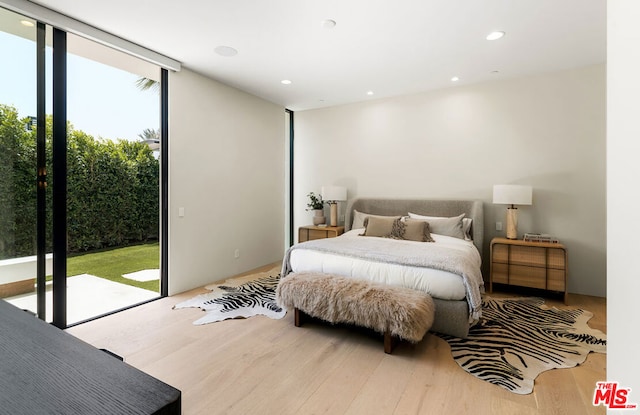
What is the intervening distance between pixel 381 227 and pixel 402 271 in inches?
56.0

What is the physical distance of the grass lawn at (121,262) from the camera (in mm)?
3524

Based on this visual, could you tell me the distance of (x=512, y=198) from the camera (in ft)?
11.7

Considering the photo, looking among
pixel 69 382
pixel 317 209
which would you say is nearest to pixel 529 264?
pixel 317 209

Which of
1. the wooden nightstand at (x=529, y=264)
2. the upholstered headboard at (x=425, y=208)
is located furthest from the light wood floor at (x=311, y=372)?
the upholstered headboard at (x=425, y=208)

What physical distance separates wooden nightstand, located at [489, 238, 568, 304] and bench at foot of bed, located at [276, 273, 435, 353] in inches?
71.8

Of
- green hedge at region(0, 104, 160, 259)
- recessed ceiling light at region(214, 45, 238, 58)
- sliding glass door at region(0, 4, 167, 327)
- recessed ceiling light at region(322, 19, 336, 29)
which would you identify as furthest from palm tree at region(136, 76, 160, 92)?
recessed ceiling light at region(322, 19, 336, 29)

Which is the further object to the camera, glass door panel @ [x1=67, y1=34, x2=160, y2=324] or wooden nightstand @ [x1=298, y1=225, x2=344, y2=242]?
wooden nightstand @ [x1=298, y1=225, x2=344, y2=242]

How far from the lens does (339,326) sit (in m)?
2.77

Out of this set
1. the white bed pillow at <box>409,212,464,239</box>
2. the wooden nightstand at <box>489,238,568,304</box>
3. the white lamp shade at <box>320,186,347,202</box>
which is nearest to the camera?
the wooden nightstand at <box>489,238,568,304</box>

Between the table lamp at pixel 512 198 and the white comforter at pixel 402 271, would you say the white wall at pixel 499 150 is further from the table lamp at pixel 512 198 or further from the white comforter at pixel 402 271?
the white comforter at pixel 402 271

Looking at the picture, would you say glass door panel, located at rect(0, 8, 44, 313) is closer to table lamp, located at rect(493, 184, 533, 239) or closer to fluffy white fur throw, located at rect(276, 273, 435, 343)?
fluffy white fur throw, located at rect(276, 273, 435, 343)

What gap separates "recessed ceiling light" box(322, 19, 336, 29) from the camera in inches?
103

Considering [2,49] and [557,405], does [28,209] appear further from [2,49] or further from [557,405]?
[557,405]
